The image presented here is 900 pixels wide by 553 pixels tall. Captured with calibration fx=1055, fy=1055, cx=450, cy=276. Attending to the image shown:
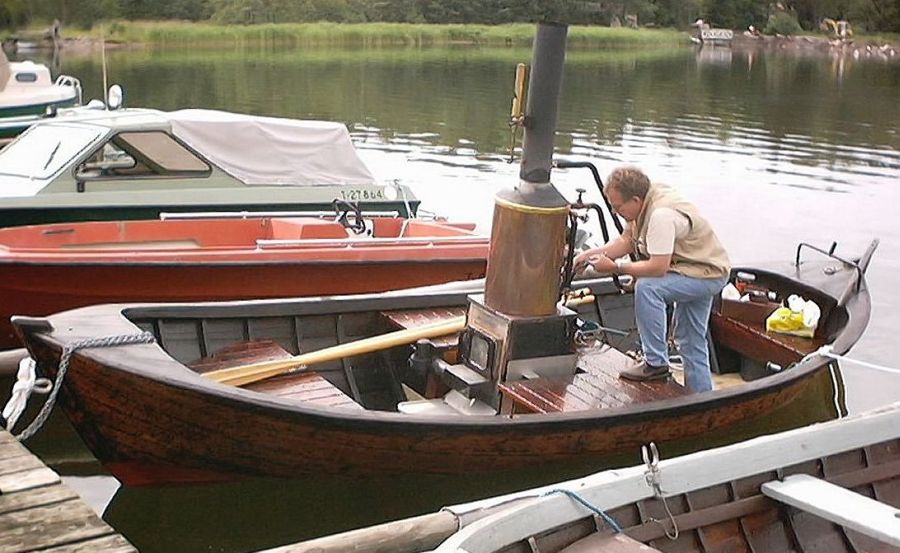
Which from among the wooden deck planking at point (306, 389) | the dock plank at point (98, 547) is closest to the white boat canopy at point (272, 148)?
the wooden deck planking at point (306, 389)

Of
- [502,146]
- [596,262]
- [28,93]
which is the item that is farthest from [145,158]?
[502,146]

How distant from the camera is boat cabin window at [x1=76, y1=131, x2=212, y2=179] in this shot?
36.1ft

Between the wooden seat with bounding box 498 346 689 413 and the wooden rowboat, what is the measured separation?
0.01 metres

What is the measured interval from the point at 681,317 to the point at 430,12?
60.6 meters

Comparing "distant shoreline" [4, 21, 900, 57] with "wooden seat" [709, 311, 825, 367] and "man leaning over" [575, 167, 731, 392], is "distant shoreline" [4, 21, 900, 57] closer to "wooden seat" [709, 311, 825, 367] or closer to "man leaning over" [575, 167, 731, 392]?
"wooden seat" [709, 311, 825, 367]

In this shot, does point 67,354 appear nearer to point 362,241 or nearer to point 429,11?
point 362,241

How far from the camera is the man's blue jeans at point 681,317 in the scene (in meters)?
6.84

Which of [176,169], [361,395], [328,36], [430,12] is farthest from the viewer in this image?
[430,12]

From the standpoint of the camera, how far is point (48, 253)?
351 inches

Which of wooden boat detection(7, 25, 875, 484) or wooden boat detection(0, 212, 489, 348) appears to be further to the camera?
wooden boat detection(0, 212, 489, 348)

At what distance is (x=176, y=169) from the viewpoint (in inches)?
445

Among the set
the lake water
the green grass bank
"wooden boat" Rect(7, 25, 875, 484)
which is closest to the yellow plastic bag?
"wooden boat" Rect(7, 25, 875, 484)

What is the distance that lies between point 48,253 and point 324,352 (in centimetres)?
326

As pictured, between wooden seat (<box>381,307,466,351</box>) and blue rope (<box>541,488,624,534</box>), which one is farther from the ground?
blue rope (<box>541,488,624,534</box>)
